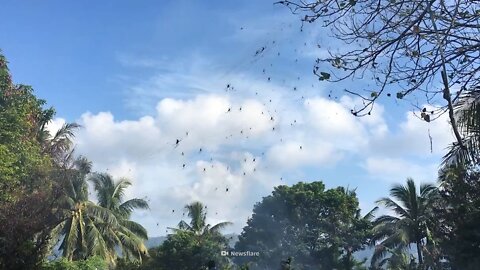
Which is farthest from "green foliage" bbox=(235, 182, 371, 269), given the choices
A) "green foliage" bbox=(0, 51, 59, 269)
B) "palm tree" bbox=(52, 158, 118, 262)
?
"green foliage" bbox=(0, 51, 59, 269)

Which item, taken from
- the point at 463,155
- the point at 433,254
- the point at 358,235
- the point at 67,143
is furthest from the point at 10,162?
the point at 358,235

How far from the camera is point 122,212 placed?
32406mm

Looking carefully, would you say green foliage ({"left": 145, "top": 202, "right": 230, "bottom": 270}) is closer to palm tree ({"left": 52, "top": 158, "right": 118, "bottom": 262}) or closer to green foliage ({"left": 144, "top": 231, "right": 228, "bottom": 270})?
green foliage ({"left": 144, "top": 231, "right": 228, "bottom": 270})

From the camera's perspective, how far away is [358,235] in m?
40.0

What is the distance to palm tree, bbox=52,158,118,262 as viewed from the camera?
25.5 meters

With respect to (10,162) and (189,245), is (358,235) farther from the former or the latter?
(10,162)

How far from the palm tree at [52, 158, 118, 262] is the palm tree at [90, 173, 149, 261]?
139 centimetres

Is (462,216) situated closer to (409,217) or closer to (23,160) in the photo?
(409,217)

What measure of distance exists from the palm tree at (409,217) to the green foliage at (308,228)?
7.18m

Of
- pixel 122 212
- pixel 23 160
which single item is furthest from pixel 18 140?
pixel 122 212

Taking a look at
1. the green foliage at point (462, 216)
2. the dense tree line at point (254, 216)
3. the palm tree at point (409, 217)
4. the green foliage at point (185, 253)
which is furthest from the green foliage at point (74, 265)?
the palm tree at point (409, 217)

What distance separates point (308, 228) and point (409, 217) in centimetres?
1229

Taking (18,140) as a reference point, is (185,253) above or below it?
below

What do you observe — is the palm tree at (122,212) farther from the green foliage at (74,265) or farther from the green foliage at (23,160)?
the green foliage at (74,265)
